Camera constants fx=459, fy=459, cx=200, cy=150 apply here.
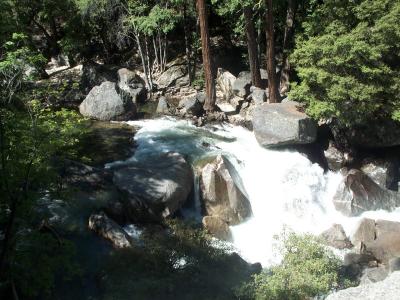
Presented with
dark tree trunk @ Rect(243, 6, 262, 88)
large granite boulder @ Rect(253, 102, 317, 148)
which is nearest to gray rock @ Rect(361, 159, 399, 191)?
large granite boulder @ Rect(253, 102, 317, 148)

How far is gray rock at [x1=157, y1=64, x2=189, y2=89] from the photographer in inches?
1064

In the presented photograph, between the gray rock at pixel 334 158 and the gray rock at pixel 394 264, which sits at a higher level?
the gray rock at pixel 334 158

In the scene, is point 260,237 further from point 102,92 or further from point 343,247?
point 102,92

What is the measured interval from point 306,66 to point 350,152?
423 centimetres

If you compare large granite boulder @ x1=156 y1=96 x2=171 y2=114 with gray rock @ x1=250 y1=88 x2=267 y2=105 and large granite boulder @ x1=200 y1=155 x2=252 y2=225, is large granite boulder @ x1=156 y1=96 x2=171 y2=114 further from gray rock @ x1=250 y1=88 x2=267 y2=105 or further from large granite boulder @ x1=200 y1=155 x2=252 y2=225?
large granite boulder @ x1=200 y1=155 x2=252 y2=225

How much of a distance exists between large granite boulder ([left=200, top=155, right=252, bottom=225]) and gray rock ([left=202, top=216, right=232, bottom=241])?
44 centimetres

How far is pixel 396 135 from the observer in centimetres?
1909

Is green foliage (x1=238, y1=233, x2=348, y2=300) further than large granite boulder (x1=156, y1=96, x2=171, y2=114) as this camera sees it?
No

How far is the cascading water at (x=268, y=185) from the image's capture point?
16.6m

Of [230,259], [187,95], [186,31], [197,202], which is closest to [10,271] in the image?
[230,259]

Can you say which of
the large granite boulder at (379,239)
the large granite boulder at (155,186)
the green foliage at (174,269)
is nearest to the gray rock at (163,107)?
the large granite boulder at (155,186)

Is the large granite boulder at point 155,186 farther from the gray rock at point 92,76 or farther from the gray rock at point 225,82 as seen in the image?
the gray rock at point 92,76

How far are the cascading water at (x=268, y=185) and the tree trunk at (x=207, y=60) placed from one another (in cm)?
283

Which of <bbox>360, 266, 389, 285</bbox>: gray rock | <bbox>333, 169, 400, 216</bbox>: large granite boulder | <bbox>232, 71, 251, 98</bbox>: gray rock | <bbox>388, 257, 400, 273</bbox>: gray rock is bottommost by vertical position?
<bbox>360, 266, 389, 285</bbox>: gray rock
